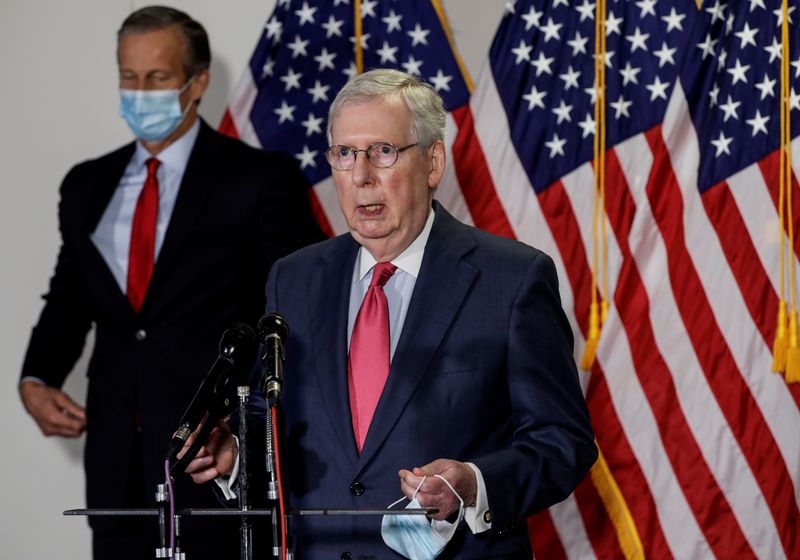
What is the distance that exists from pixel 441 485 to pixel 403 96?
0.78 m

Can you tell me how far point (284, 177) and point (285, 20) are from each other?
2.14ft

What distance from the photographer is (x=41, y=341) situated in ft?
12.2

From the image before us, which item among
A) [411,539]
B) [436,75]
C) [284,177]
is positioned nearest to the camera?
[411,539]

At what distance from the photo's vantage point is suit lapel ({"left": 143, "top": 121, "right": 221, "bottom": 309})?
135 inches

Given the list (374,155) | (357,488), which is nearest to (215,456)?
(357,488)

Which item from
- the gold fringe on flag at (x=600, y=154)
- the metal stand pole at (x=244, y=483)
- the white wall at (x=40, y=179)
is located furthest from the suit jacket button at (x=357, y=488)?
the white wall at (x=40, y=179)

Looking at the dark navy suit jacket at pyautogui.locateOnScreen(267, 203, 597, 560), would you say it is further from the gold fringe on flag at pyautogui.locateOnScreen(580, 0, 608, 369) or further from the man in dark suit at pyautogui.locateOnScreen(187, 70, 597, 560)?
the gold fringe on flag at pyautogui.locateOnScreen(580, 0, 608, 369)

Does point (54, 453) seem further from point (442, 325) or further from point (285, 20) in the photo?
point (442, 325)

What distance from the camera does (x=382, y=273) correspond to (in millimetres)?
2326

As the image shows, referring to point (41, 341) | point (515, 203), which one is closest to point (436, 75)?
point (515, 203)

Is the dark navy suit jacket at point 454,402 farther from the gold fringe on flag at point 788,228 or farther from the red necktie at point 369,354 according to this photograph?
the gold fringe on flag at point 788,228

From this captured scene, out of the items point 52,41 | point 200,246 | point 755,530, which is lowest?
point 755,530

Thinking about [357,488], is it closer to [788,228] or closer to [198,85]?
[788,228]

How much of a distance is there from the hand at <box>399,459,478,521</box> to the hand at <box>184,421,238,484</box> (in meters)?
0.37
